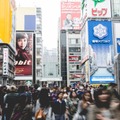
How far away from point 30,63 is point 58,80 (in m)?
12.4

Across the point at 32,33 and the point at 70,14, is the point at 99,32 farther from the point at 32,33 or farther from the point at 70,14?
the point at 70,14

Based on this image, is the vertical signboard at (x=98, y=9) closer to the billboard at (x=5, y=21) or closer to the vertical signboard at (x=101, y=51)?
the vertical signboard at (x=101, y=51)

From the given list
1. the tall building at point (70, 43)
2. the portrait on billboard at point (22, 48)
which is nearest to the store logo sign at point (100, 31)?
the portrait on billboard at point (22, 48)

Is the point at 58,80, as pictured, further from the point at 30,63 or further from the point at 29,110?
the point at 29,110

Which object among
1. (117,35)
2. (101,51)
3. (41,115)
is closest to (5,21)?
(101,51)

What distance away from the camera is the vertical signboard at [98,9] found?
59128 mm

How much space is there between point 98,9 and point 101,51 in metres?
7.76

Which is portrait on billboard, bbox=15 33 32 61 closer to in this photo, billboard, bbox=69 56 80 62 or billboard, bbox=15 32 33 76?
billboard, bbox=15 32 33 76

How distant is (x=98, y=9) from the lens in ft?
195

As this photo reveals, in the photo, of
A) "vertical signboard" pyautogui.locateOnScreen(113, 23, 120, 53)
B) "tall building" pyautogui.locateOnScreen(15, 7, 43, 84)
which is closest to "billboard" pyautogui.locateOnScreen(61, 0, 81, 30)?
"tall building" pyautogui.locateOnScreen(15, 7, 43, 84)

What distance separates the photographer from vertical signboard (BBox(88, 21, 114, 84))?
5662 cm

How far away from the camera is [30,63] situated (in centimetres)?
7450

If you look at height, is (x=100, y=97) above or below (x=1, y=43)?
below

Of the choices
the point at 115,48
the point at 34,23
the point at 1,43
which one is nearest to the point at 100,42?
the point at 115,48
